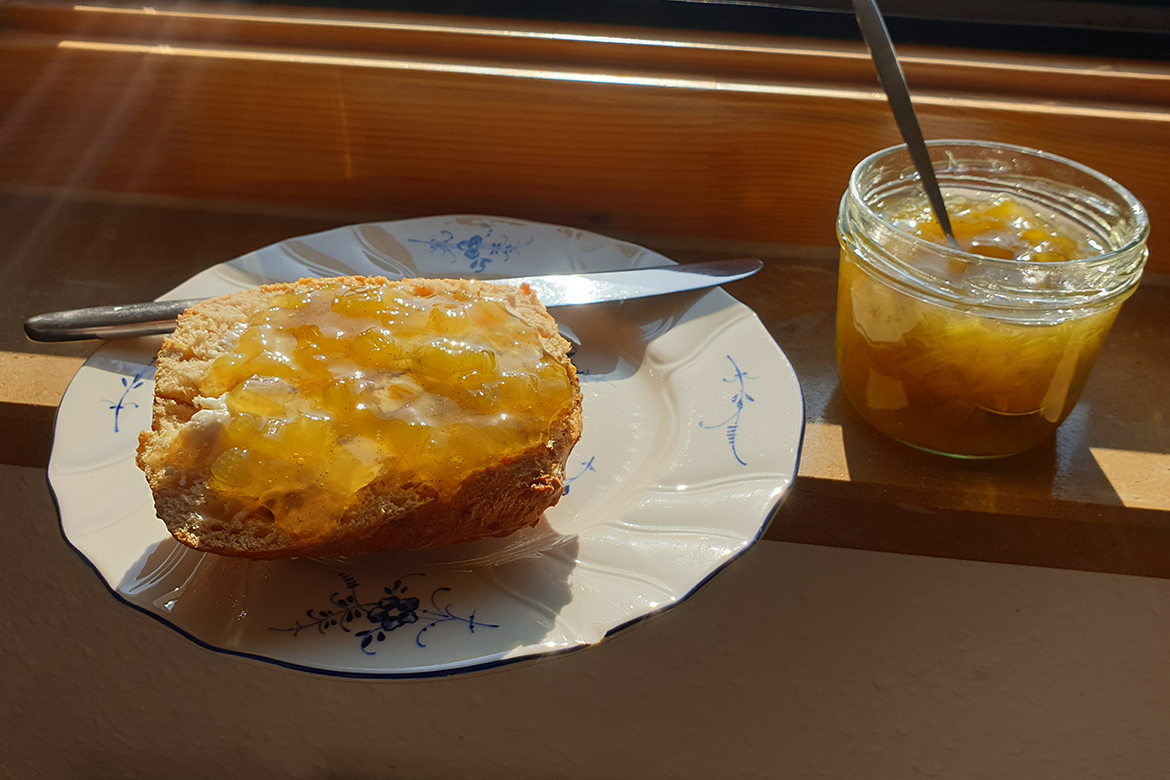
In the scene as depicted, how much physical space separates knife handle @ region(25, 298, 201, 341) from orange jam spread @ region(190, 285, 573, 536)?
26cm

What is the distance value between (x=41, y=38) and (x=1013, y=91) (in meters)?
1.79

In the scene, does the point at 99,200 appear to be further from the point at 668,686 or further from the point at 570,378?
the point at 668,686

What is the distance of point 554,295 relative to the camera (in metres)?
1.39

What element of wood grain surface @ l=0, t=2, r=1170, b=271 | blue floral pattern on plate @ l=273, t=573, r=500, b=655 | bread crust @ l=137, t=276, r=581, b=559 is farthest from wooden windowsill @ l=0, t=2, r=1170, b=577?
blue floral pattern on plate @ l=273, t=573, r=500, b=655

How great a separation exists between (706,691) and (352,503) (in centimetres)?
82

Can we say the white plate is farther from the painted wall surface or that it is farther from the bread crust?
the painted wall surface

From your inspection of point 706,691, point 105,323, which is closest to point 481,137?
point 105,323

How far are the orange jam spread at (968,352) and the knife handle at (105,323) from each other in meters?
0.99

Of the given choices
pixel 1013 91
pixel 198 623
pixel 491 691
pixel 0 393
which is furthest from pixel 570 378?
pixel 1013 91

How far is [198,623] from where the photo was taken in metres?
0.90

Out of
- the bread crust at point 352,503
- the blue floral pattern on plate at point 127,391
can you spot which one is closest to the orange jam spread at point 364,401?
the bread crust at point 352,503

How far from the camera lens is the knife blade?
4.20 ft

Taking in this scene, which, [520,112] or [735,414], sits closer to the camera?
[735,414]

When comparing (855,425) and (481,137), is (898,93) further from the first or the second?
(481,137)
